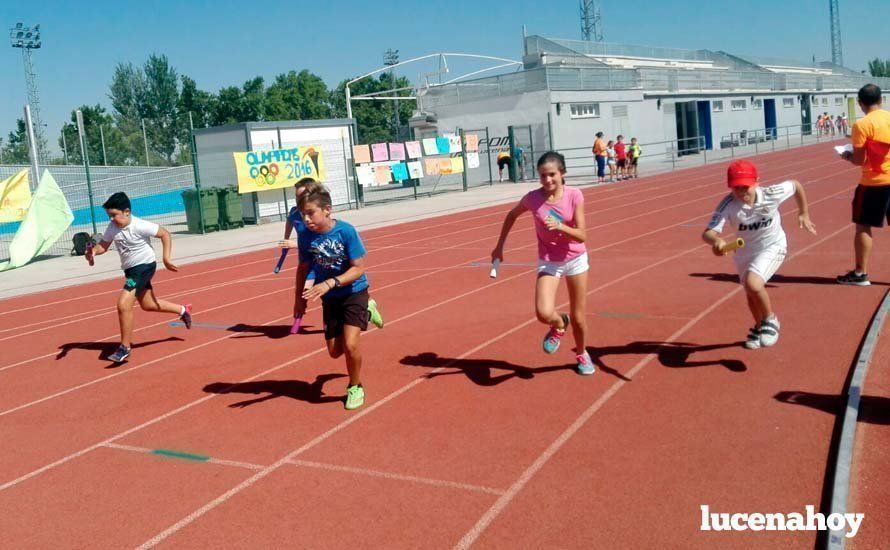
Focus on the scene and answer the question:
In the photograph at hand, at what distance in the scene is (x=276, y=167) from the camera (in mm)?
26688

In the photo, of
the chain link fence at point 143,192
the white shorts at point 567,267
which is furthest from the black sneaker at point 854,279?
the chain link fence at point 143,192

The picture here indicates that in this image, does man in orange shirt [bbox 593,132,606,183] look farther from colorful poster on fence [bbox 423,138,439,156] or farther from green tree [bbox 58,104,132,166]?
green tree [bbox 58,104,132,166]

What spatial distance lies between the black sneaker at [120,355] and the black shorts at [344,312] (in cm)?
333

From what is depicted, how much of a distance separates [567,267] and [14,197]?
1719cm

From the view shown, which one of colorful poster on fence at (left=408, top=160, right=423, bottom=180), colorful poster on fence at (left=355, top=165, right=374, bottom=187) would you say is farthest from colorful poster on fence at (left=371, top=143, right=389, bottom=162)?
colorful poster on fence at (left=408, top=160, right=423, bottom=180)

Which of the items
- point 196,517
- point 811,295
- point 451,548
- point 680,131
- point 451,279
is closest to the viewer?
point 451,548

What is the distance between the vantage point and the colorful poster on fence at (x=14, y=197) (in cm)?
1973

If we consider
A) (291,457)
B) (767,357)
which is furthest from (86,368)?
(767,357)

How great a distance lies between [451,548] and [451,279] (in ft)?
28.1

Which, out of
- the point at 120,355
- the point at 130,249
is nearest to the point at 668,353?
the point at 120,355

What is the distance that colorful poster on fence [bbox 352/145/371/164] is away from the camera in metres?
29.5

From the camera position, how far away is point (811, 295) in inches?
367

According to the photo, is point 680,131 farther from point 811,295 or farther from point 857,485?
point 857,485

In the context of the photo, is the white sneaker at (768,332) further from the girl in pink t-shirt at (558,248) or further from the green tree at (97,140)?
the green tree at (97,140)
